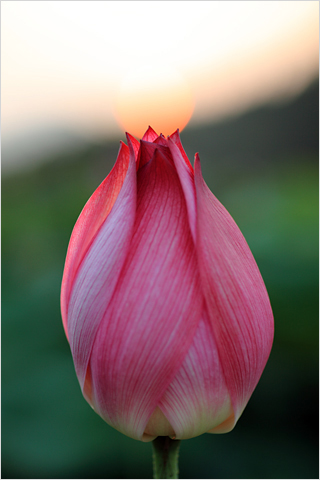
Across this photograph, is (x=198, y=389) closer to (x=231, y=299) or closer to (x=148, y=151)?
(x=231, y=299)

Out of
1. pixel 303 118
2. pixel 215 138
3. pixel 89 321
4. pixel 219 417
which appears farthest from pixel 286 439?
pixel 215 138

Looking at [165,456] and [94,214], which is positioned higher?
[94,214]

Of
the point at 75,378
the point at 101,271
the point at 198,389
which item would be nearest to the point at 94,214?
the point at 101,271

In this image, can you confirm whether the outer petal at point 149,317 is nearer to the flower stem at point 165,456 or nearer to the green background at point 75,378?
the flower stem at point 165,456

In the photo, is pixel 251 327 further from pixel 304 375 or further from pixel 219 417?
pixel 304 375

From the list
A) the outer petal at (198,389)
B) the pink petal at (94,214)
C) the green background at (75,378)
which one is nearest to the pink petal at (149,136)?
the pink petal at (94,214)

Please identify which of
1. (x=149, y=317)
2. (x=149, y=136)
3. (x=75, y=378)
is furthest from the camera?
(x=75, y=378)

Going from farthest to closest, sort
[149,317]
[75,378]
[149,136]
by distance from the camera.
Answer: [75,378], [149,136], [149,317]
